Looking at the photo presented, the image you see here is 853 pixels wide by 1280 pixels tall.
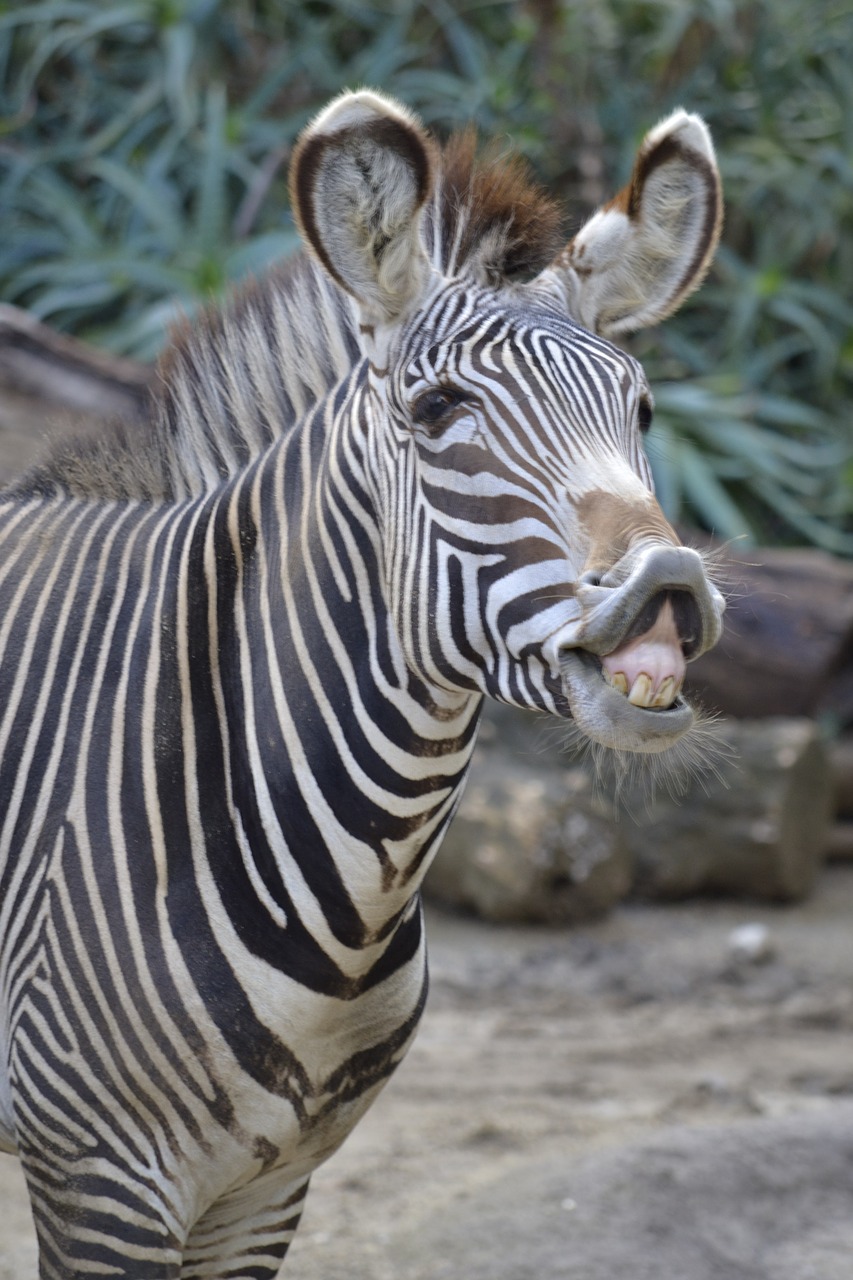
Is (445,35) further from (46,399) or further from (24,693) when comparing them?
(24,693)

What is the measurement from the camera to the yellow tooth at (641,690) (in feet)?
7.05

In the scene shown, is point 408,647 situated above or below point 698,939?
above

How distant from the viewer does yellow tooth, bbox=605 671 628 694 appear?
216 centimetres

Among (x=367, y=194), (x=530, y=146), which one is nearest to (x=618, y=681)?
(x=367, y=194)

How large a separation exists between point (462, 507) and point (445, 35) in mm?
12061

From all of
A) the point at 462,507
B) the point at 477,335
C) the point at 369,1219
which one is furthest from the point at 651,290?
the point at 369,1219

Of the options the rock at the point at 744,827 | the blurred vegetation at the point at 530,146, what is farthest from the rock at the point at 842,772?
the blurred vegetation at the point at 530,146

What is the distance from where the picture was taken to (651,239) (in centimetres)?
278

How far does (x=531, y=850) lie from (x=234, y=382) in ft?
16.7

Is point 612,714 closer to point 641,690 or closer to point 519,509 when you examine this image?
point 641,690

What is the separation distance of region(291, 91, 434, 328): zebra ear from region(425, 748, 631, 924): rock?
5452 millimetres

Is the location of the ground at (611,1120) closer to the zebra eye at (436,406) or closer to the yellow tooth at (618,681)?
the yellow tooth at (618,681)

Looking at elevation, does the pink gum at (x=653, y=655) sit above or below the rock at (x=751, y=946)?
above

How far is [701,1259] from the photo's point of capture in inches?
165
